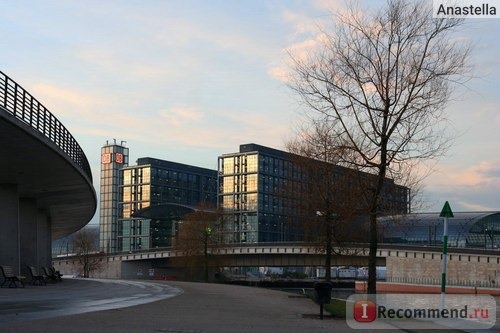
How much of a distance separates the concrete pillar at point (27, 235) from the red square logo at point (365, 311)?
33.0 m

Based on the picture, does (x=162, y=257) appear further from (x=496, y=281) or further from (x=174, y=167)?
(x=174, y=167)

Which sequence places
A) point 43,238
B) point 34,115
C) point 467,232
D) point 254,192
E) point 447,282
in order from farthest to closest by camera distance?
point 254,192 → point 467,232 → point 447,282 → point 43,238 → point 34,115

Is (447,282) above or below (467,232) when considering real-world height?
below

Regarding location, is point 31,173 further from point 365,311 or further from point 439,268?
point 439,268

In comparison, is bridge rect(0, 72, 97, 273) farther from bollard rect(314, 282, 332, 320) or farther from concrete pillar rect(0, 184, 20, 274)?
bollard rect(314, 282, 332, 320)

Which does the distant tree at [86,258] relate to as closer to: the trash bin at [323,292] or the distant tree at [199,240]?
the distant tree at [199,240]

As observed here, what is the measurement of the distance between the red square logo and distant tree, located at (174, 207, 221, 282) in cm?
6665

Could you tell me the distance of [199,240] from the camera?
86.8 meters

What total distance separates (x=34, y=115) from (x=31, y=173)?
1043 cm

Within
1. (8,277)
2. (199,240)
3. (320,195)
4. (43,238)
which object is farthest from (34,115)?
(199,240)

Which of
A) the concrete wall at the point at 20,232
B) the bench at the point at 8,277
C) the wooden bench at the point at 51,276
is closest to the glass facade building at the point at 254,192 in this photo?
the concrete wall at the point at 20,232

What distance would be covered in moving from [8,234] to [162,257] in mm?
79916

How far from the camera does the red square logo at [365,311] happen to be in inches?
749

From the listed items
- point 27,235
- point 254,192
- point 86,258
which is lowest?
point 86,258
